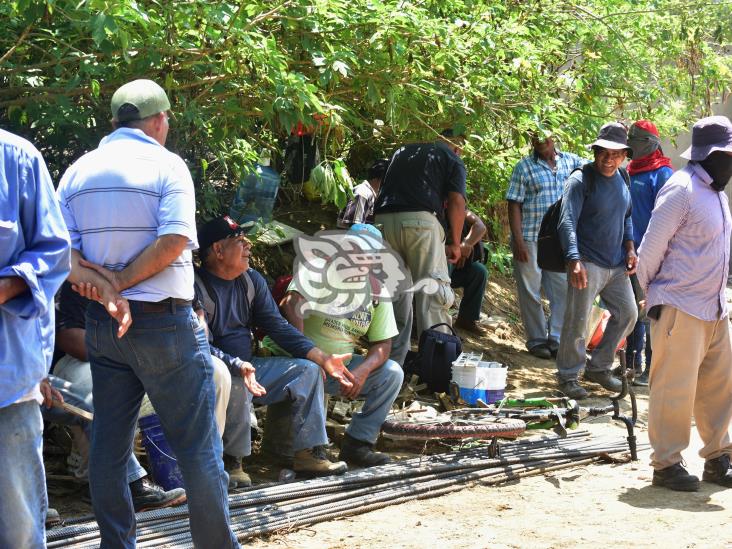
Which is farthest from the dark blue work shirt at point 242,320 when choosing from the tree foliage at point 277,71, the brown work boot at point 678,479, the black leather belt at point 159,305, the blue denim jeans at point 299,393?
the brown work boot at point 678,479

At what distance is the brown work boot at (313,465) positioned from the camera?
5805 mm

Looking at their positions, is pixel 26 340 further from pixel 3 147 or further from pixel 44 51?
pixel 44 51

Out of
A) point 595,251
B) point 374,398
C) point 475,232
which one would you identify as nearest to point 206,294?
point 374,398

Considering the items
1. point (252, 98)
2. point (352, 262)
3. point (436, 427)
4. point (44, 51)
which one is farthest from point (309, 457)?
point (44, 51)

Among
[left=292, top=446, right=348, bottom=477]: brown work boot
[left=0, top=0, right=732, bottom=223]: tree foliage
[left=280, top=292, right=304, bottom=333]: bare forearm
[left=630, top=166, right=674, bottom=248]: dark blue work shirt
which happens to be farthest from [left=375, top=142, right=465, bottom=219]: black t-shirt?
[left=292, top=446, right=348, bottom=477]: brown work boot

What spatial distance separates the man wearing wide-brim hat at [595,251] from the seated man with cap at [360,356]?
2.14 meters

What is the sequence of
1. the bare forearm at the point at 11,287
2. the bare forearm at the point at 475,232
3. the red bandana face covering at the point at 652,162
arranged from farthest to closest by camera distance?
the bare forearm at the point at 475,232
the red bandana face covering at the point at 652,162
the bare forearm at the point at 11,287

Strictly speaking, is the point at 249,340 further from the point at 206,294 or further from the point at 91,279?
the point at 91,279

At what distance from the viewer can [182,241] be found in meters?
3.78

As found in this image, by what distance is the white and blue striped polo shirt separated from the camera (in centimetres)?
382

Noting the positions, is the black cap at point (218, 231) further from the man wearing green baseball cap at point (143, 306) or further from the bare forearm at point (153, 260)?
the bare forearm at point (153, 260)

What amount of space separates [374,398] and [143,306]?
2593 millimetres

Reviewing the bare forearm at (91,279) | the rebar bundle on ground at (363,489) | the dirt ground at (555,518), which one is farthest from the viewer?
the dirt ground at (555,518)

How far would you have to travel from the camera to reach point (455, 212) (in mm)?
8492
